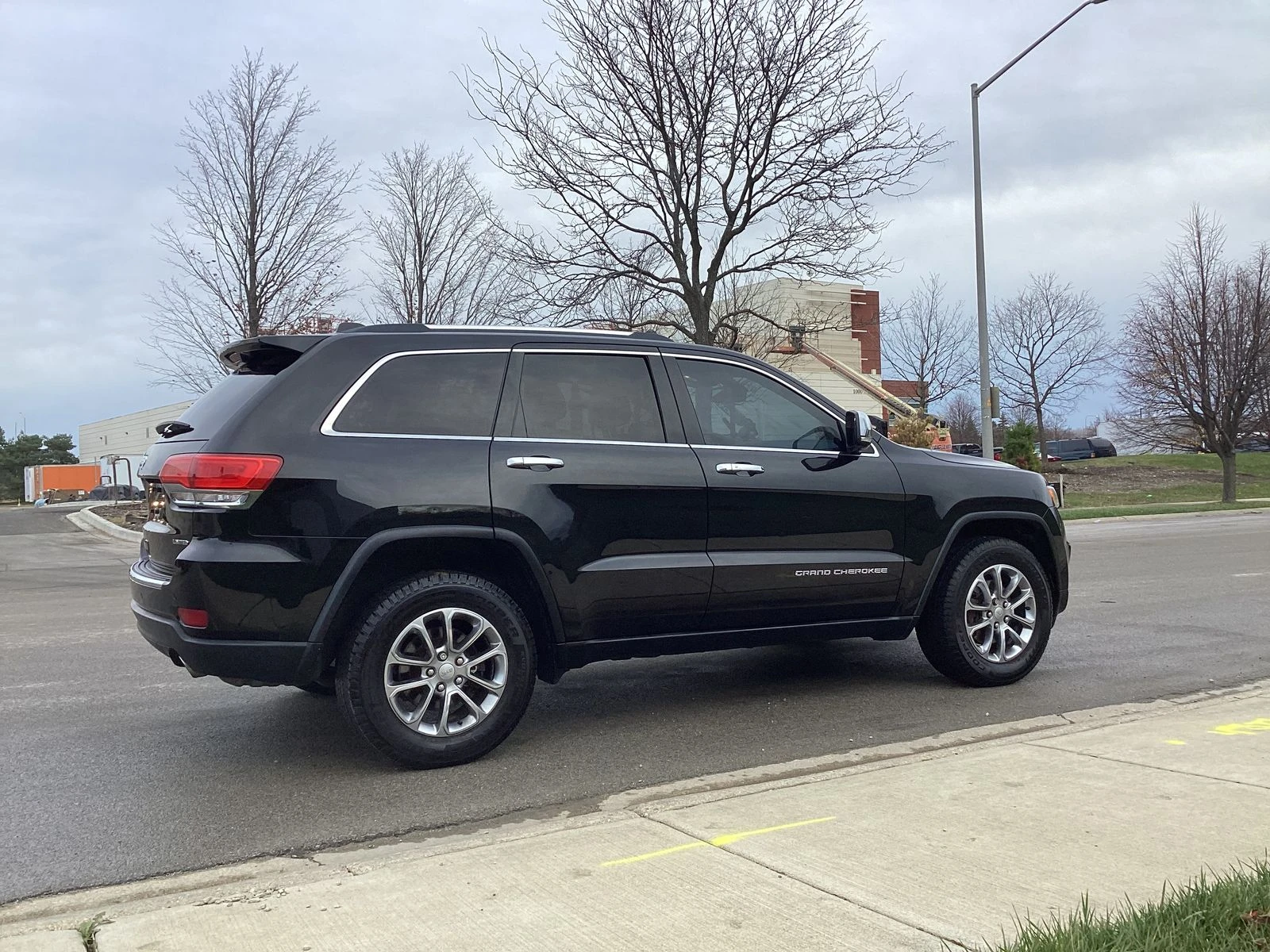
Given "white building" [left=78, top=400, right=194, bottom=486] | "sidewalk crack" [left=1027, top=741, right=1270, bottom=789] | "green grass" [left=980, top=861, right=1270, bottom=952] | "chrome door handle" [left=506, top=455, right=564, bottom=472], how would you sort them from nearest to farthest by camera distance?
"green grass" [left=980, top=861, right=1270, bottom=952], "sidewalk crack" [left=1027, top=741, right=1270, bottom=789], "chrome door handle" [left=506, top=455, right=564, bottom=472], "white building" [left=78, top=400, right=194, bottom=486]

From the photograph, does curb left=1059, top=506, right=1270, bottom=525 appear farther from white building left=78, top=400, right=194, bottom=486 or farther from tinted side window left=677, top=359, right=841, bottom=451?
white building left=78, top=400, right=194, bottom=486

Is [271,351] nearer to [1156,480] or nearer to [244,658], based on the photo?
[244,658]

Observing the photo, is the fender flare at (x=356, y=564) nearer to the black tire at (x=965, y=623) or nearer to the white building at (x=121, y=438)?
the black tire at (x=965, y=623)

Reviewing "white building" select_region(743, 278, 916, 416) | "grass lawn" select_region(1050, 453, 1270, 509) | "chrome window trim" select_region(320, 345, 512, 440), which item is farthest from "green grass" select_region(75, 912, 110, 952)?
"grass lawn" select_region(1050, 453, 1270, 509)

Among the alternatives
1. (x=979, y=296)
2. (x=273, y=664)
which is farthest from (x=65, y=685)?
(x=979, y=296)

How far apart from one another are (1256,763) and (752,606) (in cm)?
231

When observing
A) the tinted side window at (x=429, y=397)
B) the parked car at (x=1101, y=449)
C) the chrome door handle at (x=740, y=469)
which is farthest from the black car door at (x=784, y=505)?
the parked car at (x=1101, y=449)

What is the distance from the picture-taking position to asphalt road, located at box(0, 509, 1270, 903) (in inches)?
163

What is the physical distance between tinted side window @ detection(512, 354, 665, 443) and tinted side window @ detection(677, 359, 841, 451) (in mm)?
281

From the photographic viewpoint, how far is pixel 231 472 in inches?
180

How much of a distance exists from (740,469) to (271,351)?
7.67ft

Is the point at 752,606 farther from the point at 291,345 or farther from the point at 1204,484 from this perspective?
the point at 1204,484

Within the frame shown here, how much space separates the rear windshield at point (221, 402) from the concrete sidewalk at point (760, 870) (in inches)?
78.5

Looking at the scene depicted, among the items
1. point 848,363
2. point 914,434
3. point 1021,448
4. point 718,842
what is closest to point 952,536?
point 718,842
